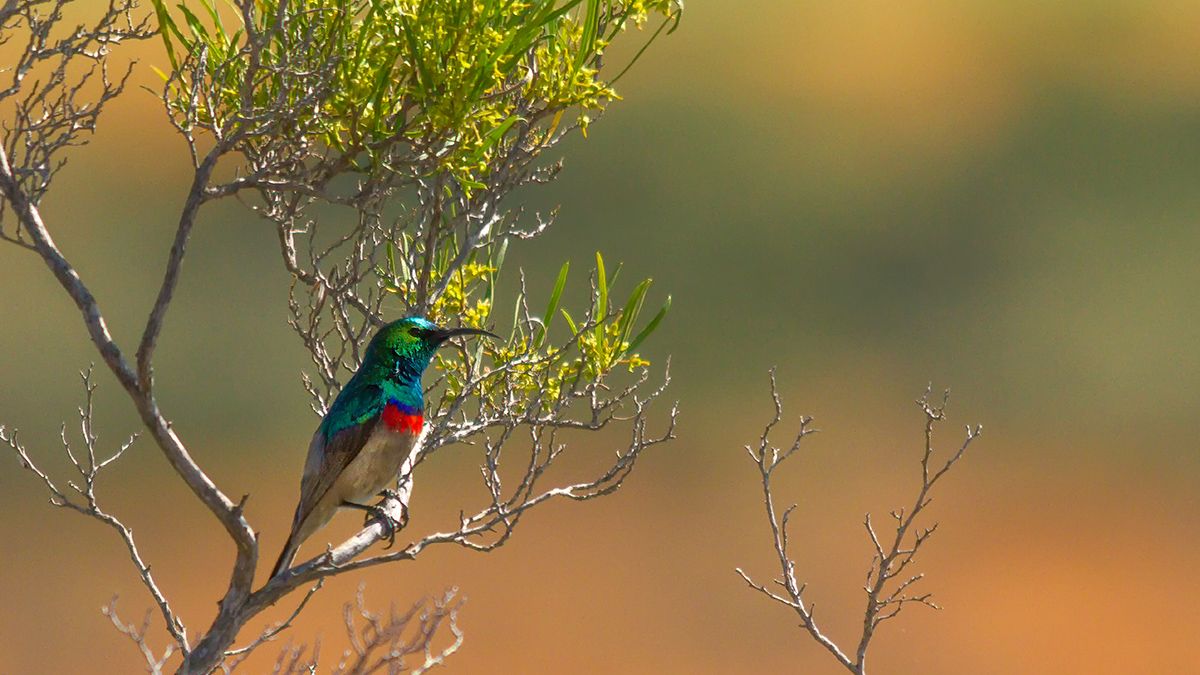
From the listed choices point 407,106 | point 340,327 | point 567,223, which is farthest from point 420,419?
point 567,223

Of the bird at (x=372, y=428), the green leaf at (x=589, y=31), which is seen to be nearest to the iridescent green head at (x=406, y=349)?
the bird at (x=372, y=428)

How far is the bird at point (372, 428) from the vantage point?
367 cm

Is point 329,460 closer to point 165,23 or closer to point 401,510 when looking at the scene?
point 401,510

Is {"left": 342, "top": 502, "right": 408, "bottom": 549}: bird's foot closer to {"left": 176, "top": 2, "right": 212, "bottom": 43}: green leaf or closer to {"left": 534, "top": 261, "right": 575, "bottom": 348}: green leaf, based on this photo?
{"left": 534, "top": 261, "right": 575, "bottom": 348}: green leaf

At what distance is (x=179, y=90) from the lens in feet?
11.3

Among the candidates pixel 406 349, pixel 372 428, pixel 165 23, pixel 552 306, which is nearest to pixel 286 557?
pixel 372 428

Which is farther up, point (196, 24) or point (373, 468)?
point (196, 24)

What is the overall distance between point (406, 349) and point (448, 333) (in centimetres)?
21

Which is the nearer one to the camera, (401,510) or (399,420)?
(399,420)

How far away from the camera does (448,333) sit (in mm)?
3725

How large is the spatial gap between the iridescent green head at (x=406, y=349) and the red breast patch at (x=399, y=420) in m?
0.13

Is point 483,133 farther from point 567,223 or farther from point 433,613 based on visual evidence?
point 567,223

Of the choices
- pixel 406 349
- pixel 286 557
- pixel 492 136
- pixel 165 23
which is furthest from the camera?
pixel 406 349

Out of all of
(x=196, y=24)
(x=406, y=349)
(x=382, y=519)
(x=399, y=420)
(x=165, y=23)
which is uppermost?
(x=196, y=24)
